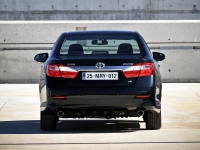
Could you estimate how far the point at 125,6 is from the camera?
2819 cm

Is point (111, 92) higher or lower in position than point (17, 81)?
higher

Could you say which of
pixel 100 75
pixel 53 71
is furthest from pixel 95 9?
pixel 100 75

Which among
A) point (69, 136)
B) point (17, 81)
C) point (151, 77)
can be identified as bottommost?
point (17, 81)

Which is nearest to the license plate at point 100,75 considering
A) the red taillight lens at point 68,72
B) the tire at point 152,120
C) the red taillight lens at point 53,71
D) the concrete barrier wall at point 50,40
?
the red taillight lens at point 68,72

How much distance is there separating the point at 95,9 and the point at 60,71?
1819cm

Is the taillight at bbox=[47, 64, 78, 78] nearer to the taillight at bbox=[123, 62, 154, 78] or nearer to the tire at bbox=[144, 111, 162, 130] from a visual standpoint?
the taillight at bbox=[123, 62, 154, 78]

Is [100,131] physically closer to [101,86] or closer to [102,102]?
[102,102]

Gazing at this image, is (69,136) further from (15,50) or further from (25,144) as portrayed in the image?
(15,50)

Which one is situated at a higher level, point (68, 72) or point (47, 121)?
point (68, 72)

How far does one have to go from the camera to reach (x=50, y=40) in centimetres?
2012

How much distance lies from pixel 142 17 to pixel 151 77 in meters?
18.0

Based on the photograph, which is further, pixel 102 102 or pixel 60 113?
pixel 60 113

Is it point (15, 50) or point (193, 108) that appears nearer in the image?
point (193, 108)

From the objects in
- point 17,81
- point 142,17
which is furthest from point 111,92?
point 142,17
